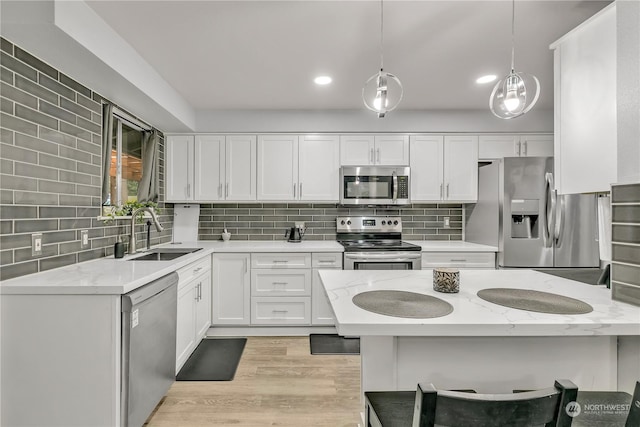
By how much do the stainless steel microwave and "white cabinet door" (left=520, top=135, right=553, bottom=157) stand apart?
53.0 inches

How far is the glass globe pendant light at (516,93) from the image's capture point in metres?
1.54

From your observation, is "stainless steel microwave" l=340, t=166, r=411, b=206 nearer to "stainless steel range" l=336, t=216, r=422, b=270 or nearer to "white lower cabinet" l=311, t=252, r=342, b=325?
"stainless steel range" l=336, t=216, r=422, b=270

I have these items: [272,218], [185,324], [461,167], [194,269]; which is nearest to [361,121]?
[461,167]

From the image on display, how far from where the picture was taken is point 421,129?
382 cm

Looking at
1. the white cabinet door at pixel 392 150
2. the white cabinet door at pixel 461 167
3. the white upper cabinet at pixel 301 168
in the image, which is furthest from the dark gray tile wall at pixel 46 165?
the white cabinet door at pixel 461 167

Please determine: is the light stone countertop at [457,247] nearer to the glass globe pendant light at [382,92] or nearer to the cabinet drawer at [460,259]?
the cabinet drawer at [460,259]

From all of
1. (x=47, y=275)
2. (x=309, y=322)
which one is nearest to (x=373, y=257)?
(x=309, y=322)

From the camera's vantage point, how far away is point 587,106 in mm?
1584

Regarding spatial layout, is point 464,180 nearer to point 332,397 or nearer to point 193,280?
point 332,397

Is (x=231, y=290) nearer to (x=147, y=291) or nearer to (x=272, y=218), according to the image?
(x=272, y=218)

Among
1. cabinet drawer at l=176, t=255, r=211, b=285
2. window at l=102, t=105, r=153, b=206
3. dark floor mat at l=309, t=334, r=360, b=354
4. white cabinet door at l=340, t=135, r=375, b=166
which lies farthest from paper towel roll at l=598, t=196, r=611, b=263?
window at l=102, t=105, r=153, b=206

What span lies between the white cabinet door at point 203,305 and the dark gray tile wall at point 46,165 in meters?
0.83

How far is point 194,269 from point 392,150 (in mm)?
2447

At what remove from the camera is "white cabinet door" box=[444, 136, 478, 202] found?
12.4 feet
